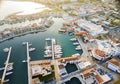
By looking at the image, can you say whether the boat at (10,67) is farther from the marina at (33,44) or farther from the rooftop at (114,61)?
the rooftop at (114,61)

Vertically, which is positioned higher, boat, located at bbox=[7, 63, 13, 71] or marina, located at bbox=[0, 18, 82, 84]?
marina, located at bbox=[0, 18, 82, 84]

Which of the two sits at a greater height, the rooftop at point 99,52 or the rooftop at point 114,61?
the rooftop at point 99,52

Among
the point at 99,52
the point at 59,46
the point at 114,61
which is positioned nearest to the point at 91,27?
the point at 59,46

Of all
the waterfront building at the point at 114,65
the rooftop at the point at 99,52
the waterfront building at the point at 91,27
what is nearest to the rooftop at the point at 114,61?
the waterfront building at the point at 114,65

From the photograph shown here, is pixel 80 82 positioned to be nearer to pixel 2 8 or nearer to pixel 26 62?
pixel 26 62

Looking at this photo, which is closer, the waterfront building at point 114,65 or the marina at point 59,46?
the marina at point 59,46

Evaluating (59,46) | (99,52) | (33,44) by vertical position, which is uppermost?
(99,52)

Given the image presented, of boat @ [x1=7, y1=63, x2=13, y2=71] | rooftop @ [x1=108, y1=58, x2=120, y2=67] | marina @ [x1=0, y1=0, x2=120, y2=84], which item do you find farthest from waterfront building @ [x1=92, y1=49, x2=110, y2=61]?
boat @ [x1=7, y1=63, x2=13, y2=71]

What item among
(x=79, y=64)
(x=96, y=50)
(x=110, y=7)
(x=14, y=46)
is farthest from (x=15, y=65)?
(x=110, y=7)

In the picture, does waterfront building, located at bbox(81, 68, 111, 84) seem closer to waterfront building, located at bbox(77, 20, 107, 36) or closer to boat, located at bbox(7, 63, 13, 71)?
boat, located at bbox(7, 63, 13, 71)

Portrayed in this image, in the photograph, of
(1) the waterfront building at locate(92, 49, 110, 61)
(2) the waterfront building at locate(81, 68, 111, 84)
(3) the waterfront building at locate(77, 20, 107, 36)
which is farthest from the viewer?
(3) the waterfront building at locate(77, 20, 107, 36)

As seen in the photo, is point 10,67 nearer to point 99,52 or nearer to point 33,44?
point 33,44
